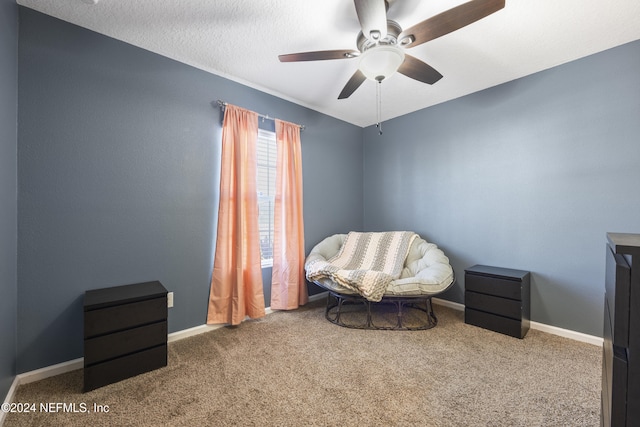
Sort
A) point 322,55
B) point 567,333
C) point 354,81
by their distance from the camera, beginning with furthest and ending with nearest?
1. point 567,333
2. point 354,81
3. point 322,55

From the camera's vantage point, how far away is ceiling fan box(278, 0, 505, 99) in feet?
4.78

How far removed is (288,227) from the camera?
3.14m

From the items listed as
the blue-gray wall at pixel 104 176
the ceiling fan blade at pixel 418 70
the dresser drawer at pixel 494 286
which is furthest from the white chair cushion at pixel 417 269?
the ceiling fan blade at pixel 418 70

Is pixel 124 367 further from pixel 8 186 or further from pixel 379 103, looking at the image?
pixel 379 103

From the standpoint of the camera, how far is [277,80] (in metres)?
2.79

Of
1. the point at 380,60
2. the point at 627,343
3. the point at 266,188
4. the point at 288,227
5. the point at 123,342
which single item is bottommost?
the point at 123,342

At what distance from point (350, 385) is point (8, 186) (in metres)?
2.44

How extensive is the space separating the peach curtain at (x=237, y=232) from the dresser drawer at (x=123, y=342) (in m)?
0.64

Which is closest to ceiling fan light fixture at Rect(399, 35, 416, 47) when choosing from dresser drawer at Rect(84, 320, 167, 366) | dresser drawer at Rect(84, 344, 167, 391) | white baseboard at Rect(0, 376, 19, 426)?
dresser drawer at Rect(84, 320, 167, 366)

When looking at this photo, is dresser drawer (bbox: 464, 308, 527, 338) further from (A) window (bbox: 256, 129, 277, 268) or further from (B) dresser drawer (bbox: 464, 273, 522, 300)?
(A) window (bbox: 256, 129, 277, 268)

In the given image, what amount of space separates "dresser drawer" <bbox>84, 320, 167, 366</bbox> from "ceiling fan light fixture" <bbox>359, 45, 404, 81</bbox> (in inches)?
90.6

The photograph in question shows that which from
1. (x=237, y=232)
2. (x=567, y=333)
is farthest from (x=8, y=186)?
(x=567, y=333)

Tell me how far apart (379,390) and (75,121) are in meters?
2.83

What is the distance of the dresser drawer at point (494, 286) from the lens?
243cm
